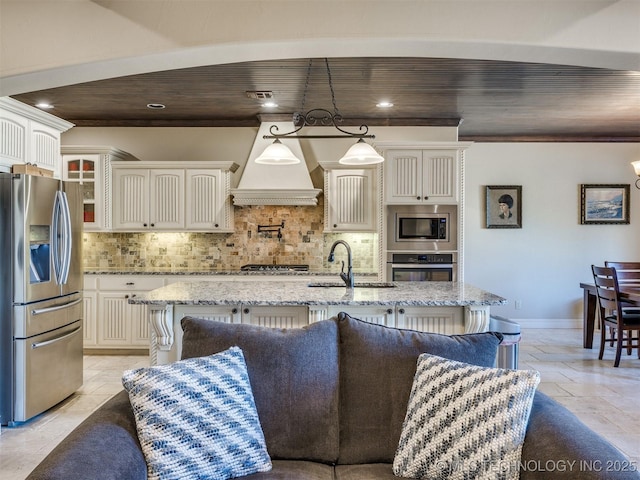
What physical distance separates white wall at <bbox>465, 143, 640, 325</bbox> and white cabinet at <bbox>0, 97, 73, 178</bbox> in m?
4.96

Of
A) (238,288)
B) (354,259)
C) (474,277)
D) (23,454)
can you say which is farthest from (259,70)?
(474,277)

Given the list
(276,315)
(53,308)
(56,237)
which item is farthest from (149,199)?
(276,315)

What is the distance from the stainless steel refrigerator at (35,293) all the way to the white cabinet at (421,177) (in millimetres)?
3097

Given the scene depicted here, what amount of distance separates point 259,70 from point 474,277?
4.16m

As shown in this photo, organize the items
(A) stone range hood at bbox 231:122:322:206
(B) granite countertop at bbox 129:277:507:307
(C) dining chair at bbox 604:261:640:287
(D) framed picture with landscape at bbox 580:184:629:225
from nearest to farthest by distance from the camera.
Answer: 1. (B) granite countertop at bbox 129:277:507:307
2. (C) dining chair at bbox 604:261:640:287
3. (A) stone range hood at bbox 231:122:322:206
4. (D) framed picture with landscape at bbox 580:184:629:225

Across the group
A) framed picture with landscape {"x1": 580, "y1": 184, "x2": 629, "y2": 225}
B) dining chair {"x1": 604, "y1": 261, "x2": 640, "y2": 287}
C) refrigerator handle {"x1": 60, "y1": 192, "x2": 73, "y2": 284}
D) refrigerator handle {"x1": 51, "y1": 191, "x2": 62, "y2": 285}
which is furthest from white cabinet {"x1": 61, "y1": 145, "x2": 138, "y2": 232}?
framed picture with landscape {"x1": 580, "y1": 184, "x2": 629, "y2": 225}

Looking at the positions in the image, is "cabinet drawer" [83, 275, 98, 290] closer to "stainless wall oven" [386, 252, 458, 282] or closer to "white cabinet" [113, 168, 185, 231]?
"white cabinet" [113, 168, 185, 231]

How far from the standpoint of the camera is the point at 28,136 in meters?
3.62

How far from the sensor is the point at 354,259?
18.7 feet

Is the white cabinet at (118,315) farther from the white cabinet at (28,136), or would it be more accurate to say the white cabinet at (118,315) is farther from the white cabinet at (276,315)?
the white cabinet at (276,315)

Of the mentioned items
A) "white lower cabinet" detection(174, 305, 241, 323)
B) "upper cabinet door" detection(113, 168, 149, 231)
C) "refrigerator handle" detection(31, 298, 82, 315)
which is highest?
"upper cabinet door" detection(113, 168, 149, 231)

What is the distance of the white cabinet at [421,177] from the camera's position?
514 centimetres

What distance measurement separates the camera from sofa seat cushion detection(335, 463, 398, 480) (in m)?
1.61

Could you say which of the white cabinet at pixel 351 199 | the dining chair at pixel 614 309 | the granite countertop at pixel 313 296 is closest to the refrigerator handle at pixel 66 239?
the granite countertop at pixel 313 296
